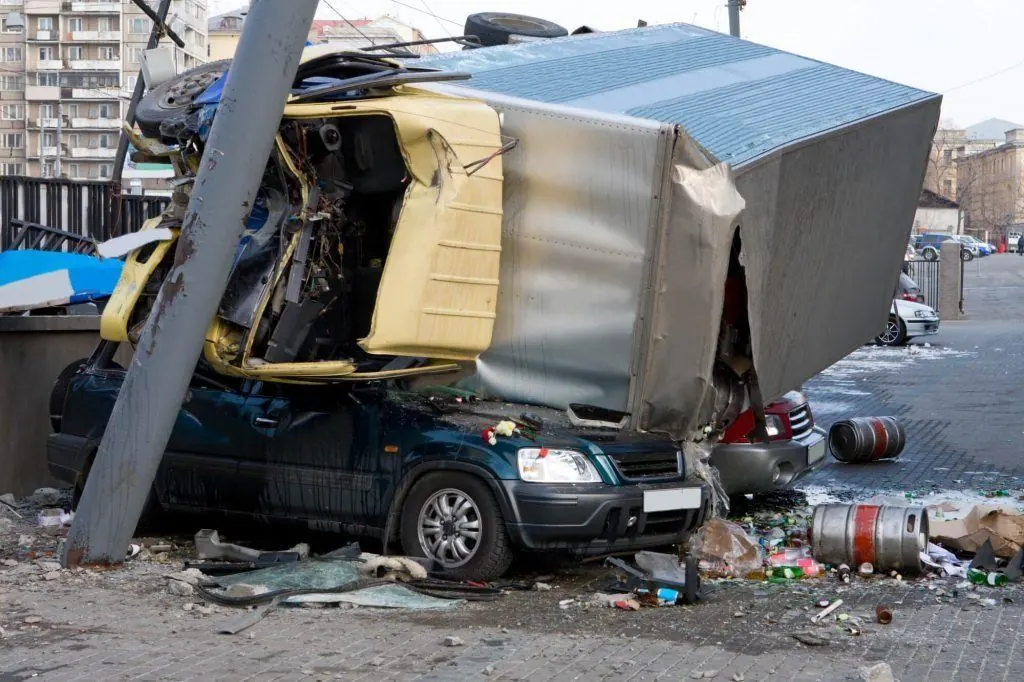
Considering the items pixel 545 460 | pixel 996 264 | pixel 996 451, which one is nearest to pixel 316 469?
pixel 545 460

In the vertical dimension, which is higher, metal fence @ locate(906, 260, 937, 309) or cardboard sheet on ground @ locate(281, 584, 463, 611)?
metal fence @ locate(906, 260, 937, 309)

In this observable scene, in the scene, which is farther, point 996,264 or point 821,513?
point 996,264

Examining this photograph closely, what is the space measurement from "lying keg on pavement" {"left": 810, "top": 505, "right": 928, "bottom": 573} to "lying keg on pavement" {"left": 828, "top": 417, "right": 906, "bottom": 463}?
4670mm

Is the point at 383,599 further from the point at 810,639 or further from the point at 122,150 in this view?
the point at 122,150

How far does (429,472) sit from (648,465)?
129cm

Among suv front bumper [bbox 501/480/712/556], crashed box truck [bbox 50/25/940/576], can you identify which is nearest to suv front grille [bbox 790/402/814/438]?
crashed box truck [bbox 50/25/940/576]

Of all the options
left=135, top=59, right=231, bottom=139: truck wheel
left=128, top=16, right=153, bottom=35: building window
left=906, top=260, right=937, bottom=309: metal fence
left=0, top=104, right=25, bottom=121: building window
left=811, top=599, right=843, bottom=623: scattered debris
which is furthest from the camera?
left=0, top=104, right=25, bottom=121: building window

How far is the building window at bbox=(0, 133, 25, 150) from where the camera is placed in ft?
434

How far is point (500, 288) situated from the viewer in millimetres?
8188

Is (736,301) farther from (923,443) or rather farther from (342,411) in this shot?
(923,443)

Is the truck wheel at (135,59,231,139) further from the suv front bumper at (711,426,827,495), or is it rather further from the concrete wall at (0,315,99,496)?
the suv front bumper at (711,426,827,495)

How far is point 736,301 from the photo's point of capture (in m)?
8.20

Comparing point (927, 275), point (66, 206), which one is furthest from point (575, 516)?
point (927, 275)

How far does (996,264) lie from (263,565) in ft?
221
